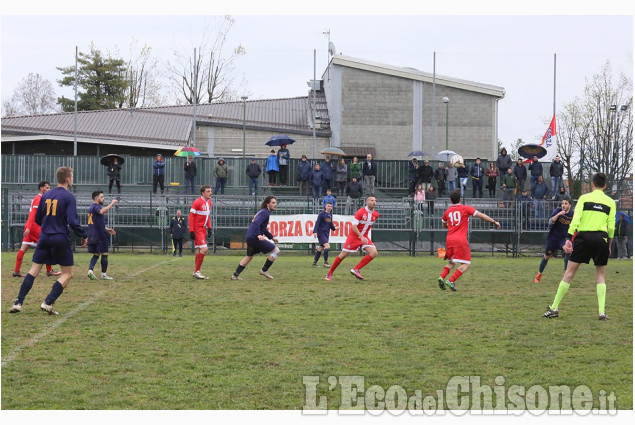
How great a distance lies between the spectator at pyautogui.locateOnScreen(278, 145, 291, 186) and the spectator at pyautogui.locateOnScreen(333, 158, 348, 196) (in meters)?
2.36

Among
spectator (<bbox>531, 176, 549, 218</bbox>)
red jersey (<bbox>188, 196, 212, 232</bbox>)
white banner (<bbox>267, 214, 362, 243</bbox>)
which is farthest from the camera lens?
spectator (<bbox>531, 176, 549, 218</bbox>)

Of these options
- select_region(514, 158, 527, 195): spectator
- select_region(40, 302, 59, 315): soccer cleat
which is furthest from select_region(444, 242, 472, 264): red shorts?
select_region(514, 158, 527, 195): spectator

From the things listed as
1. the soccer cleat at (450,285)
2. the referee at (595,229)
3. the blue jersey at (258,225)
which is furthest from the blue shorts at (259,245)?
the referee at (595,229)

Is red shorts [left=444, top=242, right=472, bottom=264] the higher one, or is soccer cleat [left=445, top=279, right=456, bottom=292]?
red shorts [left=444, top=242, right=472, bottom=264]

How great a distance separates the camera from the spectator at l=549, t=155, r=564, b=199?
32.3 metres

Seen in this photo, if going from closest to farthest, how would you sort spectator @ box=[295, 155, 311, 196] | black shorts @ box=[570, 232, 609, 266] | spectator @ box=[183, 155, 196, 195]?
1. black shorts @ box=[570, 232, 609, 266]
2. spectator @ box=[295, 155, 311, 196]
3. spectator @ box=[183, 155, 196, 195]

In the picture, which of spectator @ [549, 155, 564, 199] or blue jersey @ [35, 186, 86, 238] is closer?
blue jersey @ [35, 186, 86, 238]

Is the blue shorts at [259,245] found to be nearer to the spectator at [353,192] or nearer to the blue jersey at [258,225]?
the blue jersey at [258,225]

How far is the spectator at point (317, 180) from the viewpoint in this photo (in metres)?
32.0

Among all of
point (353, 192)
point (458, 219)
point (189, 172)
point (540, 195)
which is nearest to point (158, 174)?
point (189, 172)

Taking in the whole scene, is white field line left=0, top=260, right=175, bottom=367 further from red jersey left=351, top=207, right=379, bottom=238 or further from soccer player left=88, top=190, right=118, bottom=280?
red jersey left=351, top=207, right=379, bottom=238

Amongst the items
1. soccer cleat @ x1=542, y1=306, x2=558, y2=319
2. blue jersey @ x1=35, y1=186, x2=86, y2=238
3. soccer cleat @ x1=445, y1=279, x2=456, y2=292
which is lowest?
soccer cleat @ x1=445, y1=279, x2=456, y2=292

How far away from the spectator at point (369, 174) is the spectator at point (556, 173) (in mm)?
6584

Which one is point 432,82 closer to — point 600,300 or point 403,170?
point 403,170
